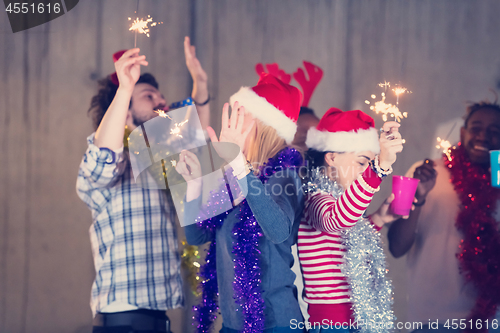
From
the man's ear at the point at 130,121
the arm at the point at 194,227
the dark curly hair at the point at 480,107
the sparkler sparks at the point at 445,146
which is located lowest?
the arm at the point at 194,227

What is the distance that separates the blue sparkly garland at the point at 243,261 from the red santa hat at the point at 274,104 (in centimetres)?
11

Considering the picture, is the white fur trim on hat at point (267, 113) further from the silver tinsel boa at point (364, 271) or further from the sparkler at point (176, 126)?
the sparkler at point (176, 126)

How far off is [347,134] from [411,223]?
96cm

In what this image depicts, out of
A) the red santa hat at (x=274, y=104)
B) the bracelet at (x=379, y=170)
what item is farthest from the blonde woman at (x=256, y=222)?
the bracelet at (x=379, y=170)

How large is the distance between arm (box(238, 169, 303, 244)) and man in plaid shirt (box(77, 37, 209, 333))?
26.8 inches

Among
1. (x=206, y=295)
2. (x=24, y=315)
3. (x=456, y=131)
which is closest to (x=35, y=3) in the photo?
(x=24, y=315)

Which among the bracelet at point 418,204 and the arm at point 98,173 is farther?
the bracelet at point 418,204

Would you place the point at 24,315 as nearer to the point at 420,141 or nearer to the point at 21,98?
the point at 21,98

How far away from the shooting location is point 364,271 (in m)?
1.27

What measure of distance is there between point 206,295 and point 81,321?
47.9 inches

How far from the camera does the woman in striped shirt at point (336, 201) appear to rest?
3.53 feet

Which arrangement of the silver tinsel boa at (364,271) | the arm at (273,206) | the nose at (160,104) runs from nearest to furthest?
the arm at (273,206)
the silver tinsel boa at (364,271)
the nose at (160,104)

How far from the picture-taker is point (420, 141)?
2.29 m

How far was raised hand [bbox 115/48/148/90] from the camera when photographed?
1.45m
